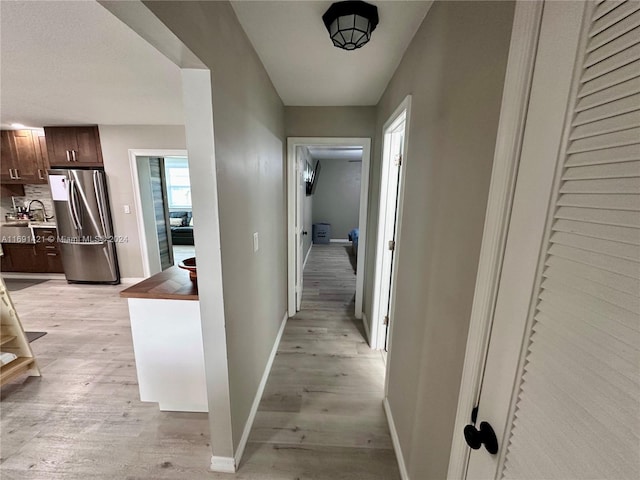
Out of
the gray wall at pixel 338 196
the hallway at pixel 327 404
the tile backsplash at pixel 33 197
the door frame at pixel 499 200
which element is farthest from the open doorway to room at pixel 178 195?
the door frame at pixel 499 200

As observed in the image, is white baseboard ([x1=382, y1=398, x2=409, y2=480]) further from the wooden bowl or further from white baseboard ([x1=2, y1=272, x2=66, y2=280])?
white baseboard ([x1=2, y1=272, x2=66, y2=280])

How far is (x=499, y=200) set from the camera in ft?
2.05

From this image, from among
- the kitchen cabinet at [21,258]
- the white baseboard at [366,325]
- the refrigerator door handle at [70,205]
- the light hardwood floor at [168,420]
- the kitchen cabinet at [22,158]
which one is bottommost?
the light hardwood floor at [168,420]

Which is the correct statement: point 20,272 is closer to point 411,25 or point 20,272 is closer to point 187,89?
point 187,89

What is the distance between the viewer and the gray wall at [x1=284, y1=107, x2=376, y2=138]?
2605mm

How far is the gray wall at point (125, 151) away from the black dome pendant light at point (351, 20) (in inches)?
122

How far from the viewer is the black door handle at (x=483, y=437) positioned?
62 centimetres

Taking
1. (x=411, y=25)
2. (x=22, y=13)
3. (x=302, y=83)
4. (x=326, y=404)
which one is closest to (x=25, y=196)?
(x=22, y=13)

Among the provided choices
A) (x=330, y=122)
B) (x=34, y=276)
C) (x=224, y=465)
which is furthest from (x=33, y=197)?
(x=224, y=465)

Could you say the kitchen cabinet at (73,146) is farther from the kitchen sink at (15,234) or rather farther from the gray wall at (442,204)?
the gray wall at (442,204)

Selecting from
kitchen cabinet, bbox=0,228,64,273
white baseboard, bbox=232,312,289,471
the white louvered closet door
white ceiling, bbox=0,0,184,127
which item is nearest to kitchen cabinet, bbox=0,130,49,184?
white ceiling, bbox=0,0,184,127

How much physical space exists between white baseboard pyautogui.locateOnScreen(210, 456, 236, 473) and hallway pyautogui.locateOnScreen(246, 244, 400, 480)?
0.33 feet

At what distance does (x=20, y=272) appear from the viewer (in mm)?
4090

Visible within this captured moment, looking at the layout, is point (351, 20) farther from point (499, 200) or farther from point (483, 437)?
point (483, 437)
